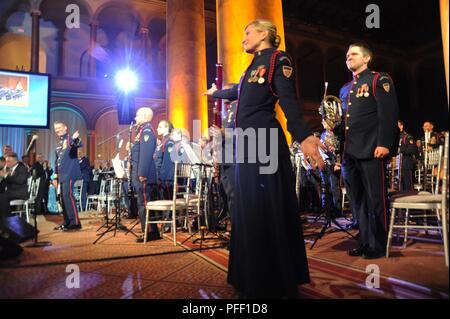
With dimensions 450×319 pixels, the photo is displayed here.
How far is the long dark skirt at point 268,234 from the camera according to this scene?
174 cm

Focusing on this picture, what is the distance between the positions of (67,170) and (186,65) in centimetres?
361

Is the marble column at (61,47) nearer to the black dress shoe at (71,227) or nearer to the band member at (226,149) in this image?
the black dress shoe at (71,227)

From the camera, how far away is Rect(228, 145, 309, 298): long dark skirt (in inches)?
68.5

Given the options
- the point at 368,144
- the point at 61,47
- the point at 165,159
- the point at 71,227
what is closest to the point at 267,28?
the point at 368,144

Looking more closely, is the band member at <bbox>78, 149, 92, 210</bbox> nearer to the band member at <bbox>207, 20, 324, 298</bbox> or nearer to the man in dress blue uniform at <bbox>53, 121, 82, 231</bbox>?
the man in dress blue uniform at <bbox>53, 121, 82, 231</bbox>

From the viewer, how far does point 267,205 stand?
1794 millimetres

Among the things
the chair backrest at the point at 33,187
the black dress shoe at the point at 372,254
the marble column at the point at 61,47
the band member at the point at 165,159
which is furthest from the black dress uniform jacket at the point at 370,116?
→ the marble column at the point at 61,47

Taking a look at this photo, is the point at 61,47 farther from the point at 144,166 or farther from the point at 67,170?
the point at 144,166

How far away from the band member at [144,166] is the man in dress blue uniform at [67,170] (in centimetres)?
158

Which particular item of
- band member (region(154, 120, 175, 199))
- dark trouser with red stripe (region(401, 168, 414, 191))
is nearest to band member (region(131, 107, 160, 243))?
band member (region(154, 120, 175, 199))

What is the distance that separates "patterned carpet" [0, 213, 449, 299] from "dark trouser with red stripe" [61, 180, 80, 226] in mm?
1693

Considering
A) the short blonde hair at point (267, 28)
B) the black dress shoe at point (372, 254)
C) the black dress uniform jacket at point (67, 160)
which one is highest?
the short blonde hair at point (267, 28)
